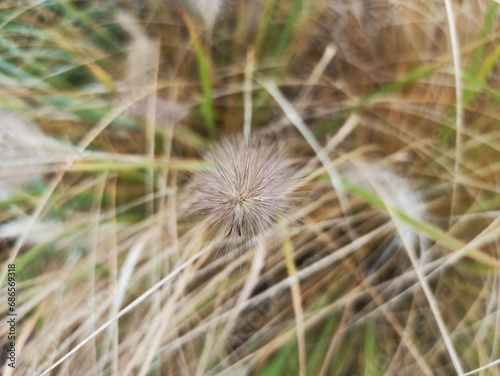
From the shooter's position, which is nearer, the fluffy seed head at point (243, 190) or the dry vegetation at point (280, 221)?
the fluffy seed head at point (243, 190)

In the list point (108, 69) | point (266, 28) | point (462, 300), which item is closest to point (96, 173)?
point (108, 69)

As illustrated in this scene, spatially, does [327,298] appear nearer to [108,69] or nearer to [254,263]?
[254,263]

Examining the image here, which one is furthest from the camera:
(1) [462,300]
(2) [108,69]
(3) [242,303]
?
(2) [108,69]

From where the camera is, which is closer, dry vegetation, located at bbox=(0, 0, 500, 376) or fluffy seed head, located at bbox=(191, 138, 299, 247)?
fluffy seed head, located at bbox=(191, 138, 299, 247)
